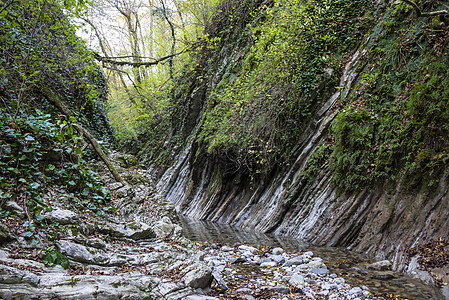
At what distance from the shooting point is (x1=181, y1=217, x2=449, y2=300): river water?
167 inches

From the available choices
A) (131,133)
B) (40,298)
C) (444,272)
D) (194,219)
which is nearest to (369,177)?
(444,272)

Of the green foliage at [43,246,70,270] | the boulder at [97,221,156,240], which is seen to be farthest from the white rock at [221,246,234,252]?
the green foliage at [43,246,70,270]

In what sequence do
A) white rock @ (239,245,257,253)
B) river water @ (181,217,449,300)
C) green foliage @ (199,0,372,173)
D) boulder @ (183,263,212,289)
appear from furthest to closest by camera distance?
green foliage @ (199,0,372,173) → white rock @ (239,245,257,253) → river water @ (181,217,449,300) → boulder @ (183,263,212,289)

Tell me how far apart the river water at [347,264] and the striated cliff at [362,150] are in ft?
1.22

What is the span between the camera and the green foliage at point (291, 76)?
9.45 m

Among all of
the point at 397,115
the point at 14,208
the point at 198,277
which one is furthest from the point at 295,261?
the point at 14,208

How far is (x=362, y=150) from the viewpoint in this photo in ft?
22.6

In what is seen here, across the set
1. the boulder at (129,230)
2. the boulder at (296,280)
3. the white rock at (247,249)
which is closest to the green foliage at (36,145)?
the boulder at (129,230)

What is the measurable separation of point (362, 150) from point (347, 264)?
2.88 metres

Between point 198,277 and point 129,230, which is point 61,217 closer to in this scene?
point 129,230

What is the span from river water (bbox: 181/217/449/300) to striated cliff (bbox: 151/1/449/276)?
1.22 ft

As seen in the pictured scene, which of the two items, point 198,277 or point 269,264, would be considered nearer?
point 198,277

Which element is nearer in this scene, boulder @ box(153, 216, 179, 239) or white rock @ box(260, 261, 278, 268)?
white rock @ box(260, 261, 278, 268)

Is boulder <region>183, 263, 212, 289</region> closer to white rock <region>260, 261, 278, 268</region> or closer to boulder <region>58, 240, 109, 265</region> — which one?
boulder <region>58, 240, 109, 265</region>
